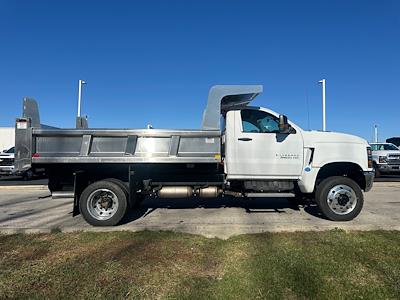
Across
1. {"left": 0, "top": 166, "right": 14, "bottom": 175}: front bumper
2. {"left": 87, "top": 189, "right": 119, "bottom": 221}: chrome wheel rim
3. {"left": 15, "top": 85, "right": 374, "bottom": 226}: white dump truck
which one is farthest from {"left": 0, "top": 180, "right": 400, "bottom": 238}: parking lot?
{"left": 0, "top": 166, "right": 14, "bottom": 175}: front bumper

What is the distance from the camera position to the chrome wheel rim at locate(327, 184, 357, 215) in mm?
7020

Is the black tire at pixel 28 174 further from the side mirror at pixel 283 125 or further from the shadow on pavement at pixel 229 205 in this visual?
the side mirror at pixel 283 125

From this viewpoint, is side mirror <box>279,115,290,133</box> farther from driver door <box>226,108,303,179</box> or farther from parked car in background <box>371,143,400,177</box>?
parked car in background <box>371,143,400,177</box>

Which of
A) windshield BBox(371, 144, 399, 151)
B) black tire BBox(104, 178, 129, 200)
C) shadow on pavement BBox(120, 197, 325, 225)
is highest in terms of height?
windshield BBox(371, 144, 399, 151)

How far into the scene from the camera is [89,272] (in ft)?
13.4

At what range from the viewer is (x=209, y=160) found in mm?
→ 6875

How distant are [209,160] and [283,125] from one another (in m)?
1.71

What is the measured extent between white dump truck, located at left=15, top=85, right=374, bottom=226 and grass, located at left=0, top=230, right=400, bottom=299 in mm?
1220

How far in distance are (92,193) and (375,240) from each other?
16.7 feet

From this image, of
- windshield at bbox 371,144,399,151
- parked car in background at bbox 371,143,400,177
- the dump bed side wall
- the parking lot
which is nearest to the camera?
the parking lot

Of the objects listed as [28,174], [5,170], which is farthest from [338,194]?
[5,170]

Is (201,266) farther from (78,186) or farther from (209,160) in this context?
(78,186)

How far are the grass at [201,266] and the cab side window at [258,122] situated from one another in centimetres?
241

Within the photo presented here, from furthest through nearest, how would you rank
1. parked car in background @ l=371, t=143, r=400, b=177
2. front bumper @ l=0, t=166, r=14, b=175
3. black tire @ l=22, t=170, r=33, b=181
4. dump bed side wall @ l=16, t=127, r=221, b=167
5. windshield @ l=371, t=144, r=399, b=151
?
windshield @ l=371, t=144, r=399, b=151 < parked car in background @ l=371, t=143, r=400, b=177 < front bumper @ l=0, t=166, r=14, b=175 < black tire @ l=22, t=170, r=33, b=181 < dump bed side wall @ l=16, t=127, r=221, b=167
